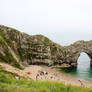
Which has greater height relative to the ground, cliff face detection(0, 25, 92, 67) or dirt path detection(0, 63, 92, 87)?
cliff face detection(0, 25, 92, 67)

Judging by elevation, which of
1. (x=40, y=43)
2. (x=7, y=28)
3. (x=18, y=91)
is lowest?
(x=18, y=91)

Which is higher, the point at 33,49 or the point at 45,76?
the point at 33,49

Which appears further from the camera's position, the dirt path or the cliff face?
the cliff face

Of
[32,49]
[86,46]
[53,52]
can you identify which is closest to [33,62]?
[32,49]

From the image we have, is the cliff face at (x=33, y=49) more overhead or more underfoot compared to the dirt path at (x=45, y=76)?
more overhead

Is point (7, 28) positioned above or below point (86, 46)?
above

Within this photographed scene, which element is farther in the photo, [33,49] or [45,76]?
[33,49]

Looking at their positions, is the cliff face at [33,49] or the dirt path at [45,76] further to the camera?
the cliff face at [33,49]

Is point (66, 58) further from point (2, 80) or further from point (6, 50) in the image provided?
point (2, 80)

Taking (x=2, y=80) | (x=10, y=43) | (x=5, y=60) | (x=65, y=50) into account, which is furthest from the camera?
(x=65, y=50)

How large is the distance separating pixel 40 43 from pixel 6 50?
28.1 meters

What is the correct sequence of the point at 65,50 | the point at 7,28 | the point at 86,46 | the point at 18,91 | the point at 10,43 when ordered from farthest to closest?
1. the point at 86,46
2. the point at 65,50
3. the point at 7,28
4. the point at 10,43
5. the point at 18,91

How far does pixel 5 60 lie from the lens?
6162cm

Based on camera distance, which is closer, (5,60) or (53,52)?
(5,60)
